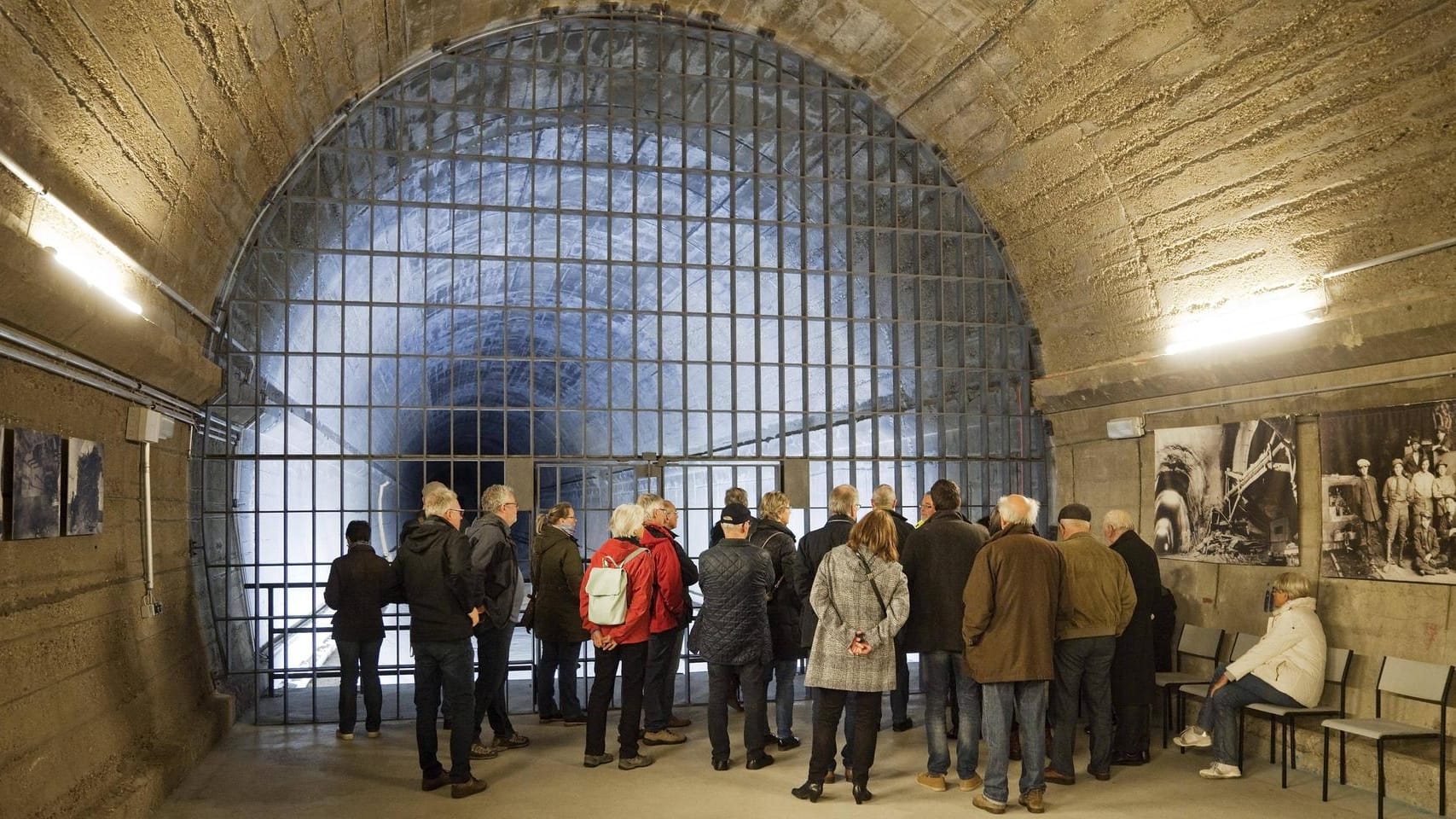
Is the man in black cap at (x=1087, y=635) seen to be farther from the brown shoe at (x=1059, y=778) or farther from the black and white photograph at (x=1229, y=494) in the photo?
the black and white photograph at (x=1229, y=494)

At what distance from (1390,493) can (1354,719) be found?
1.63 meters

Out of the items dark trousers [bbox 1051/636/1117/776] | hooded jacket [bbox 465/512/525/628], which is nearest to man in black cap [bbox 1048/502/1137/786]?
dark trousers [bbox 1051/636/1117/776]

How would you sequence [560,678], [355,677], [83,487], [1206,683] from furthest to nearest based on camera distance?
1. [560,678]
2. [355,677]
3. [1206,683]
4. [83,487]

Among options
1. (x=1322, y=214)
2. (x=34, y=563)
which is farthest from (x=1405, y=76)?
(x=34, y=563)

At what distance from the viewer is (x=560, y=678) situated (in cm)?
962

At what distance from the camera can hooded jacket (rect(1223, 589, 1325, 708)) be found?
306 inches

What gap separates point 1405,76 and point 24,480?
8.59 m

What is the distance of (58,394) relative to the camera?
261 inches

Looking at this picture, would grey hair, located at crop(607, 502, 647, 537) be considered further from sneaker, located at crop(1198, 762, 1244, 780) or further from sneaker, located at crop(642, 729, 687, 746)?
sneaker, located at crop(1198, 762, 1244, 780)

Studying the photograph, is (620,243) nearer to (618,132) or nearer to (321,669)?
(618,132)

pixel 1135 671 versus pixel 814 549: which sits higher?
pixel 814 549

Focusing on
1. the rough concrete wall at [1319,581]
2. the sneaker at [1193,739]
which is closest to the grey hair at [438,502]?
the sneaker at [1193,739]

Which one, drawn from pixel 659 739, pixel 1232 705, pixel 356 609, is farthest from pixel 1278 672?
pixel 356 609

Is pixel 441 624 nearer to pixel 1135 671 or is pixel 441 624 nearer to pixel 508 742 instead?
pixel 508 742
